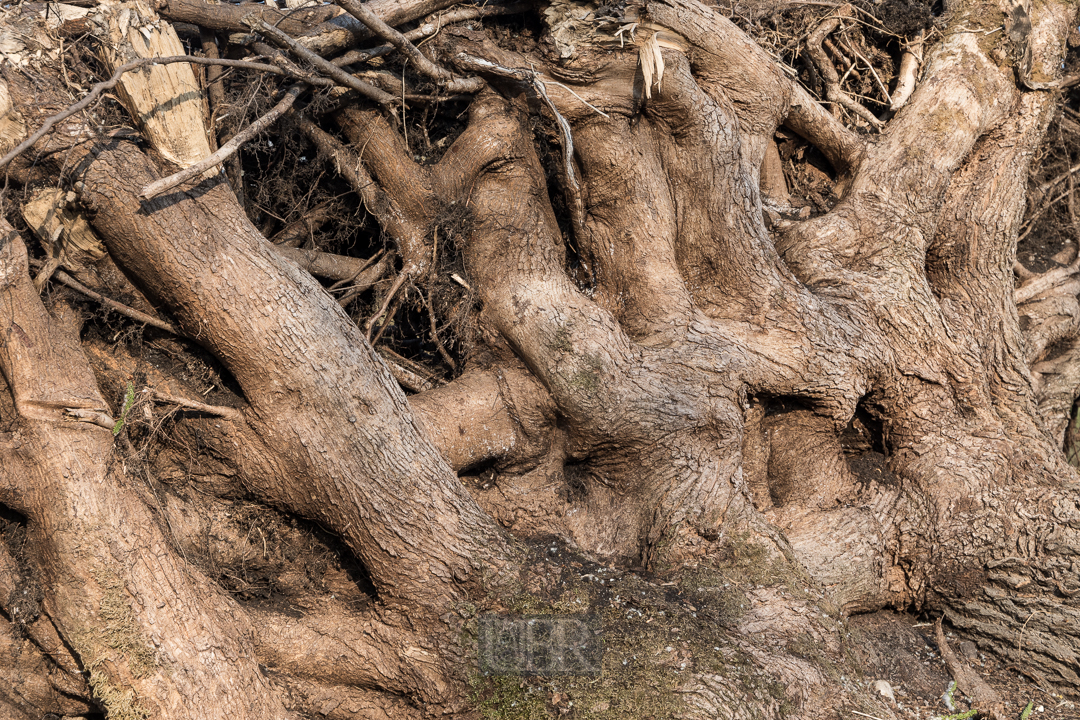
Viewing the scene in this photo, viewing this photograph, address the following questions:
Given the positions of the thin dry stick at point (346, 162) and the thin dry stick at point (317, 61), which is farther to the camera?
the thin dry stick at point (346, 162)

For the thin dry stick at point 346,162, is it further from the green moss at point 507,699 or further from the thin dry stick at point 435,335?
the green moss at point 507,699

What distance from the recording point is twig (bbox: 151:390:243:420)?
294cm

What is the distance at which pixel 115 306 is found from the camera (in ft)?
9.78

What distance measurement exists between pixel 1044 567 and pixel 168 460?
395 cm

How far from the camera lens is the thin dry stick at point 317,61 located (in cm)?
315

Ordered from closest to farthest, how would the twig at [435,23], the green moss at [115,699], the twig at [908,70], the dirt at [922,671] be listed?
the green moss at [115,699], the dirt at [922,671], the twig at [435,23], the twig at [908,70]

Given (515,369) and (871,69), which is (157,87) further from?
(871,69)

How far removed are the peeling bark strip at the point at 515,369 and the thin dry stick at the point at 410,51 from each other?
0.7 inches

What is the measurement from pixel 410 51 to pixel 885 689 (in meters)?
3.45

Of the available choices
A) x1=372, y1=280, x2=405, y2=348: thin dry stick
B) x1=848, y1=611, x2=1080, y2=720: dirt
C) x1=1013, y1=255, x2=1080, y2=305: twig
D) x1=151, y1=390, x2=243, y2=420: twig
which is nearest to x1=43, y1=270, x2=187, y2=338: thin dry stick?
x1=151, y1=390, x2=243, y2=420: twig

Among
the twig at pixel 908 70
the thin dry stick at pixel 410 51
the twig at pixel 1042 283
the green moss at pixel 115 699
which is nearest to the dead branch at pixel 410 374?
the thin dry stick at pixel 410 51

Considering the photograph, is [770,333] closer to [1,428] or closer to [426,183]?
[426,183]

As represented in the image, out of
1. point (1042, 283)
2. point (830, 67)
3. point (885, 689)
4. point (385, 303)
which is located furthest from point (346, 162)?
point (1042, 283)

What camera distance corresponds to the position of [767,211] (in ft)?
15.1
